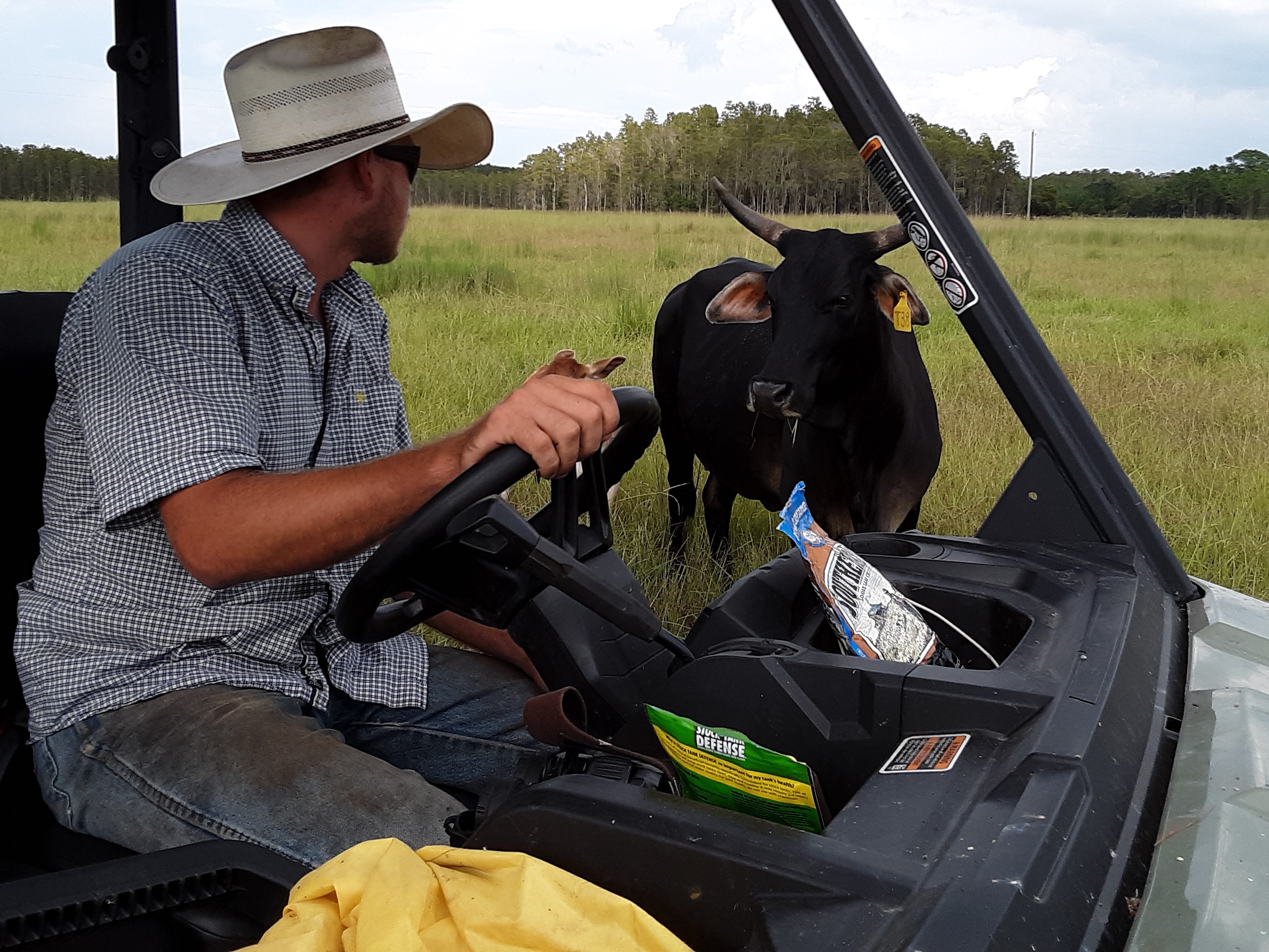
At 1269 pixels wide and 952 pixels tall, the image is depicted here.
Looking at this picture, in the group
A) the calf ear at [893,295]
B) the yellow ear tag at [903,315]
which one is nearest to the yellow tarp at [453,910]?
the yellow ear tag at [903,315]

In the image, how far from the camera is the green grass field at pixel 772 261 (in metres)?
4.09

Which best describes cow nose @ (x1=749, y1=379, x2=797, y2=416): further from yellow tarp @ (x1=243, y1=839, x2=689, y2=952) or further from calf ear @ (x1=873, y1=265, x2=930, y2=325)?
yellow tarp @ (x1=243, y1=839, x2=689, y2=952)

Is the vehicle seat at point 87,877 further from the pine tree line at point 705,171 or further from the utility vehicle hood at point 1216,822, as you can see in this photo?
the pine tree line at point 705,171

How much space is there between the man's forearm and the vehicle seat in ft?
1.12

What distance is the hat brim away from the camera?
1.79 meters

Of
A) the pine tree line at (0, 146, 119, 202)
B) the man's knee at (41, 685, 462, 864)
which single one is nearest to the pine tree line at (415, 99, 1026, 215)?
the pine tree line at (0, 146, 119, 202)

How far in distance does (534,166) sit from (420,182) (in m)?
6.34

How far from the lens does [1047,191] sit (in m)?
13.7

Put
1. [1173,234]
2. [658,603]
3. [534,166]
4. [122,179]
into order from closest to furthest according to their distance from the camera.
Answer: [122,179] < [658,603] < [534,166] < [1173,234]

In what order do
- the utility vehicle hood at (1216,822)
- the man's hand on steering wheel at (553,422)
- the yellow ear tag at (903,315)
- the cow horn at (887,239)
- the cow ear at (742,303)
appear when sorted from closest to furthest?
the utility vehicle hood at (1216,822) < the man's hand on steering wheel at (553,422) < the yellow ear tag at (903,315) < the cow horn at (887,239) < the cow ear at (742,303)

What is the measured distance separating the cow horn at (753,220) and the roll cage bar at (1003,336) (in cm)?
273

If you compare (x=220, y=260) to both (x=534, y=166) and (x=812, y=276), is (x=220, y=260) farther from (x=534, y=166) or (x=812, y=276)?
(x=534, y=166)

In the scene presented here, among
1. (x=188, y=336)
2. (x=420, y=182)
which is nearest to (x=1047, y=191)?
(x=420, y=182)

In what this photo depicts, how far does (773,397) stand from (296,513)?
2.51 meters
